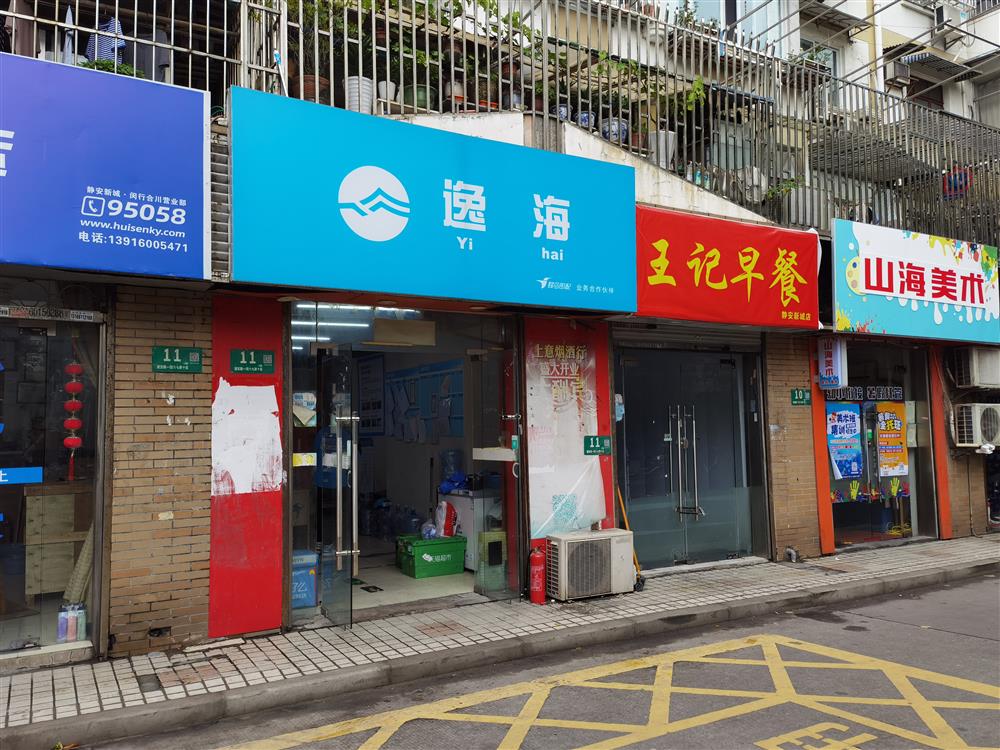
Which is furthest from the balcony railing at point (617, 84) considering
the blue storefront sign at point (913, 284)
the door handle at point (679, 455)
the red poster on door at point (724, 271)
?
the door handle at point (679, 455)

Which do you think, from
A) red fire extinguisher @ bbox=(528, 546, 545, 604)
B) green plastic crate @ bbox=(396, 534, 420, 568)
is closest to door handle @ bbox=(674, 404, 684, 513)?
red fire extinguisher @ bbox=(528, 546, 545, 604)

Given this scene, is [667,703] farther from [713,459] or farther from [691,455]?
[713,459]

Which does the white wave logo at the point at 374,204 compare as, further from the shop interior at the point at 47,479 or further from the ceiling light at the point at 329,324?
the shop interior at the point at 47,479

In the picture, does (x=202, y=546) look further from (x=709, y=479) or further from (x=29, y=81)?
(x=709, y=479)

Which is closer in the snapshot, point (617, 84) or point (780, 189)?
point (617, 84)

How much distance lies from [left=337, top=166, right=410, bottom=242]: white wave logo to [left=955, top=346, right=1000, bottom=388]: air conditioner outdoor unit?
982 cm

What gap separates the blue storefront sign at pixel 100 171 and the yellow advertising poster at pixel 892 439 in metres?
9.94

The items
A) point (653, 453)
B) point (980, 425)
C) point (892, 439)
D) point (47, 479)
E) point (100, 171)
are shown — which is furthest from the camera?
point (980, 425)

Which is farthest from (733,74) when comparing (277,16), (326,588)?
(326,588)

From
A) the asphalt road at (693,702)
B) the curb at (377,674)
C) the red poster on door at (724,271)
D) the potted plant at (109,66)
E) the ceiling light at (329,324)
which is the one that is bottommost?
the asphalt road at (693,702)

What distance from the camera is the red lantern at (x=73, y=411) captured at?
615cm

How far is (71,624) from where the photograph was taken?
240 inches

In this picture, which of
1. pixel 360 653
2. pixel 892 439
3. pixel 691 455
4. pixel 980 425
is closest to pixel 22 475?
pixel 360 653

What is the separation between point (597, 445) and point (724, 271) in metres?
2.60
